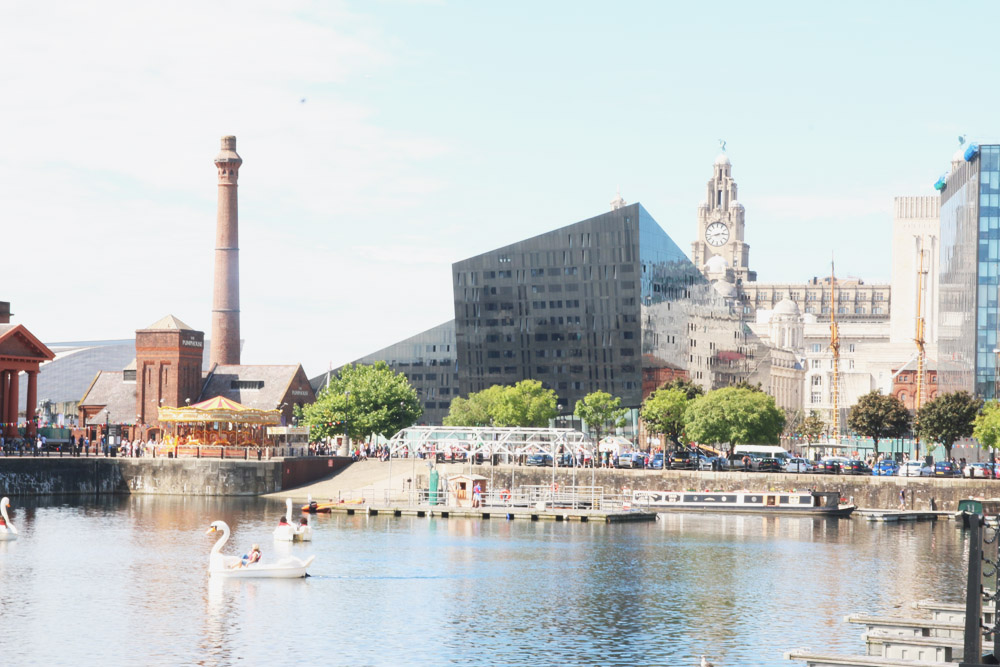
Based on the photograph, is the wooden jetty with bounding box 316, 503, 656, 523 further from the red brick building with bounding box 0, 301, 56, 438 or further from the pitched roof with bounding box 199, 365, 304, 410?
the pitched roof with bounding box 199, 365, 304, 410

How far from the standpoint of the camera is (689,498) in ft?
344

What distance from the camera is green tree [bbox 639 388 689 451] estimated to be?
451 ft

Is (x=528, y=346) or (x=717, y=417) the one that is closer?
(x=717, y=417)

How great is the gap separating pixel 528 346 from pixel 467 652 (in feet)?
406

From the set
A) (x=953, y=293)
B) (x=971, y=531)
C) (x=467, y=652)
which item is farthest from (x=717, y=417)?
(x=971, y=531)

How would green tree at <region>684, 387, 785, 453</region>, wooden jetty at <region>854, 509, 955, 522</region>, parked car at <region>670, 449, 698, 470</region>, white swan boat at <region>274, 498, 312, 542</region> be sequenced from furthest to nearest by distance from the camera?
1. green tree at <region>684, 387, 785, 453</region>
2. parked car at <region>670, 449, 698, 470</region>
3. wooden jetty at <region>854, 509, 955, 522</region>
4. white swan boat at <region>274, 498, 312, 542</region>

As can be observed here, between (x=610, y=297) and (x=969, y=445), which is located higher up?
(x=610, y=297)

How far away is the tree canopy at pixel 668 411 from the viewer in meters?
137

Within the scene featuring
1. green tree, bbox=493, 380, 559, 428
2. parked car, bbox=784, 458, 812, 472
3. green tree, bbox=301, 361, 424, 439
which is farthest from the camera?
green tree, bbox=493, 380, 559, 428

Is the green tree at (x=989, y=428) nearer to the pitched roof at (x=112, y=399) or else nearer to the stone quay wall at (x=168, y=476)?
the stone quay wall at (x=168, y=476)

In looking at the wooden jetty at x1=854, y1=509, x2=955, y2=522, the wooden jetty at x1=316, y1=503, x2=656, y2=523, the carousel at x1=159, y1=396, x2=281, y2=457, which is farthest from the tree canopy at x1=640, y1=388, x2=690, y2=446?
the wooden jetty at x1=316, y1=503, x2=656, y2=523

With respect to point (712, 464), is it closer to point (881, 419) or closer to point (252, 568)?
point (881, 419)

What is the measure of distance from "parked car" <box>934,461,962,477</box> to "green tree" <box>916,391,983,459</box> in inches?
404

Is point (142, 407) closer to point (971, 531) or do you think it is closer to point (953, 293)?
point (953, 293)
